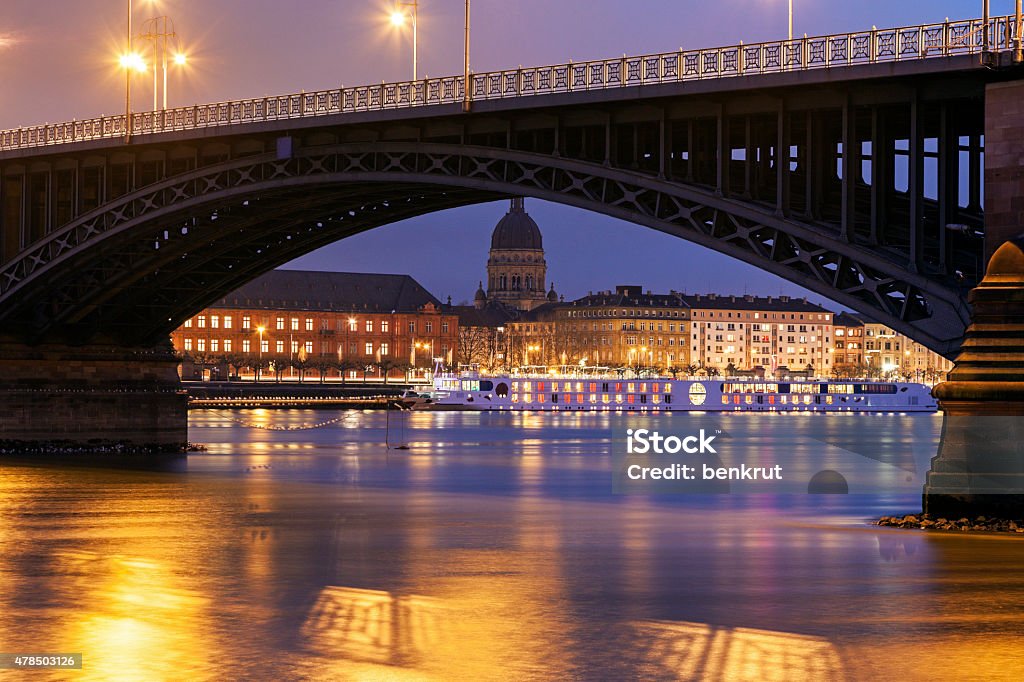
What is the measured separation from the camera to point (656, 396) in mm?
155375

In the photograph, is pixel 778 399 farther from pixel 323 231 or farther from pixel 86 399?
pixel 323 231

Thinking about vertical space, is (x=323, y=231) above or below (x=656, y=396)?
above

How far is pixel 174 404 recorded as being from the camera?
72.3 meters

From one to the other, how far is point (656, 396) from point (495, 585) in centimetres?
13265

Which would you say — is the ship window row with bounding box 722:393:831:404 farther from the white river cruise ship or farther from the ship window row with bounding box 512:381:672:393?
the ship window row with bounding box 512:381:672:393

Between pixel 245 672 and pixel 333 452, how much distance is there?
5791 cm

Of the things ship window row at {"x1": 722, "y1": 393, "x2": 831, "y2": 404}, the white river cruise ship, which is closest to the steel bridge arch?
the white river cruise ship

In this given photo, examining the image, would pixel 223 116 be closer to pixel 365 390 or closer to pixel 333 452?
pixel 333 452

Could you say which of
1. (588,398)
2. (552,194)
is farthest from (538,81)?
(588,398)

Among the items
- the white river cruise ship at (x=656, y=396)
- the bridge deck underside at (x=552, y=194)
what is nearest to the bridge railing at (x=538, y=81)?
the bridge deck underside at (x=552, y=194)

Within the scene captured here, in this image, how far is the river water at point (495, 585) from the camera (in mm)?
17453

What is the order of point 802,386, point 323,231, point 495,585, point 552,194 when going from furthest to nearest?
point 802,386
point 323,231
point 552,194
point 495,585

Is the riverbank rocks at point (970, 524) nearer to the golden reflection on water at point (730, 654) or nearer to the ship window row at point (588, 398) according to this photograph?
the golden reflection on water at point (730, 654)

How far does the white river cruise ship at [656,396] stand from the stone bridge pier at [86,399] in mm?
79374
